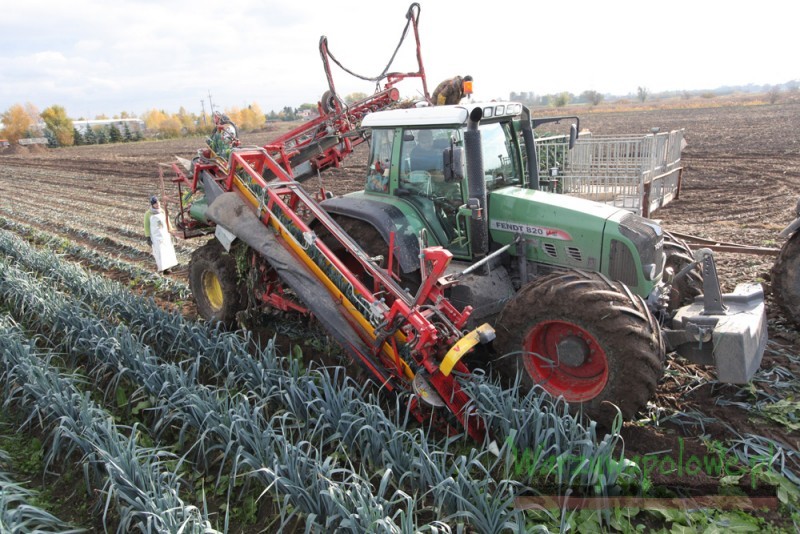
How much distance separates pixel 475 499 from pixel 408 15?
20.1 feet

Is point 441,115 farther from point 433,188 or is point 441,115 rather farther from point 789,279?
point 789,279

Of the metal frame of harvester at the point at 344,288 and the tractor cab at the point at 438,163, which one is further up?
the tractor cab at the point at 438,163

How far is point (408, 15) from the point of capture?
709cm

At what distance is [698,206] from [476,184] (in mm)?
9311

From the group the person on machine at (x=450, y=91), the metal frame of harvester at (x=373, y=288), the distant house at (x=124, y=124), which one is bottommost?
the metal frame of harvester at (x=373, y=288)

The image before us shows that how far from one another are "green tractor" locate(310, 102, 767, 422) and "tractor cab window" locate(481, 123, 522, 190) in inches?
0.5

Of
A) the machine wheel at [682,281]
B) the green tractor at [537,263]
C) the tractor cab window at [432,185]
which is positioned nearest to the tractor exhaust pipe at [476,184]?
the green tractor at [537,263]

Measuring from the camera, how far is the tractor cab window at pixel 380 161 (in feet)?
17.0

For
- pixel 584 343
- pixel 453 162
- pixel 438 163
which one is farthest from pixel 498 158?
pixel 584 343

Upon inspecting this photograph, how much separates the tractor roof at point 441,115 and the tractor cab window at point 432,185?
4.0 inches

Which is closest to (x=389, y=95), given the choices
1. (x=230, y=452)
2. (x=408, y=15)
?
(x=408, y=15)

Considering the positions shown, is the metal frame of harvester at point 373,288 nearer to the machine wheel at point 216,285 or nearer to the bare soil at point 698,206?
the machine wheel at point 216,285

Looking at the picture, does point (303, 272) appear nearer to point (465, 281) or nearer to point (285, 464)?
point (465, 281)

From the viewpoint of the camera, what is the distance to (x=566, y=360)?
3.82 m
